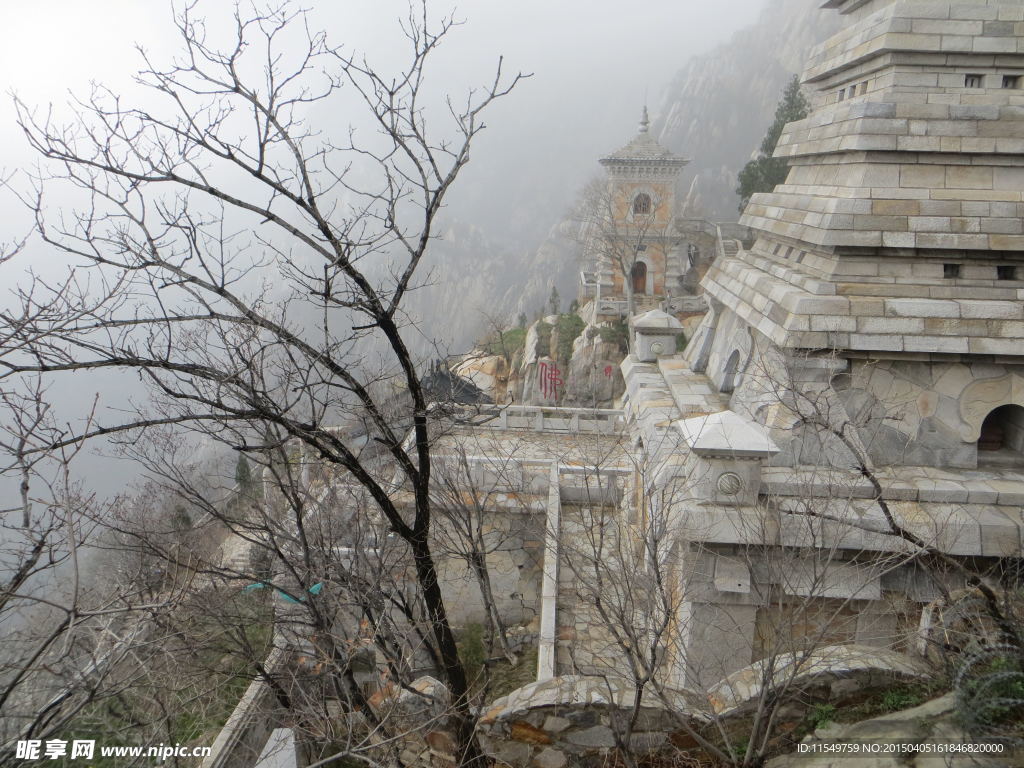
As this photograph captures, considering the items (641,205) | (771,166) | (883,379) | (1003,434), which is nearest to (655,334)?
(883,379)

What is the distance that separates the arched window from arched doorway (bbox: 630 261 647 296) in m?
2.11

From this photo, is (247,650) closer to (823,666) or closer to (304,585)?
(304,585)

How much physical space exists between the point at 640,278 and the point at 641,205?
303 cm

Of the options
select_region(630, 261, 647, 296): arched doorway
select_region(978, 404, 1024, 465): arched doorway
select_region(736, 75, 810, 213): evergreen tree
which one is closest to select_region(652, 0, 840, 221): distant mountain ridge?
select_region(736, 75, 810, 213): evergreen tree

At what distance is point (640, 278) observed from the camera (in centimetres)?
2988

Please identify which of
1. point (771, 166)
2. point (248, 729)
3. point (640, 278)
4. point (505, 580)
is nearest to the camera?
point (248, 729)

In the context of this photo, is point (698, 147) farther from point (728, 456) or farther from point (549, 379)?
point (728, 456)

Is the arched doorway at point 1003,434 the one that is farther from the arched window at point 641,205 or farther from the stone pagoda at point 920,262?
the arched window at point 641,205

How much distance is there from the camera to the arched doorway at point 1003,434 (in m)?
7.46

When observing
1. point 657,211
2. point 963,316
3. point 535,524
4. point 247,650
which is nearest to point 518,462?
point 535,524

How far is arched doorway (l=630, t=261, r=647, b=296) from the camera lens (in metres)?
29.6

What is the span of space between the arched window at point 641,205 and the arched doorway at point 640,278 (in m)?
2.11

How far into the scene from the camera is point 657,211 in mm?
29328

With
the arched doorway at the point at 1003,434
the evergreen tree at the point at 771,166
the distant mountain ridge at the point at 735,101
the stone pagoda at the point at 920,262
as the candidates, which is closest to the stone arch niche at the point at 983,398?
the stone pagoda at the point at 920,262
